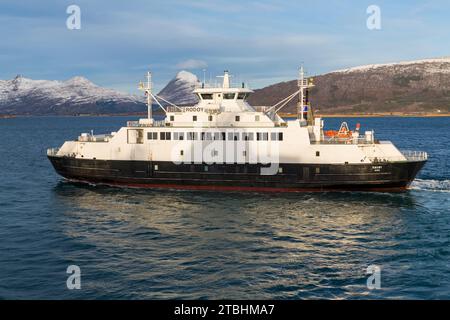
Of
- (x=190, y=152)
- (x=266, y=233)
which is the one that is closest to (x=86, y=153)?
(x=190, y=152)

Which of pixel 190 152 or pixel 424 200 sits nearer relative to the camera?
pixel 424 200

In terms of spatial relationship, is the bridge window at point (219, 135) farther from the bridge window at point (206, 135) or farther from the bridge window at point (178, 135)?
the bridge window at point (178, 135)

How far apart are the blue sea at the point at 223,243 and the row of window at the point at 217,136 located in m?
4.72

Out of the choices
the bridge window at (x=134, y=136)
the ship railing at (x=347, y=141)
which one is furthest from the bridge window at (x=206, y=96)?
the ship railing at (x=347, y=141)

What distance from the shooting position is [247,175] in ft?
121

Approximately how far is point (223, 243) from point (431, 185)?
78.6 feet

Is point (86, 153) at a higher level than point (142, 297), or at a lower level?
higher

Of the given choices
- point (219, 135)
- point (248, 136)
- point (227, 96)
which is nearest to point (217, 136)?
point (219, 135)

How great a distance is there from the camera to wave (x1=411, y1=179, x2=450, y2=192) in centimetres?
3819

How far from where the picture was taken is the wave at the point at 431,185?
38.2 metres

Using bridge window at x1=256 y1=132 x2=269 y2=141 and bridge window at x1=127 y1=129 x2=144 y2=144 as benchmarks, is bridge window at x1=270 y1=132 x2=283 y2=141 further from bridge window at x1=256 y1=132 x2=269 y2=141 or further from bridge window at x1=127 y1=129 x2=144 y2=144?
bridge window at x1=127 y1=129 x2=144 y2=144

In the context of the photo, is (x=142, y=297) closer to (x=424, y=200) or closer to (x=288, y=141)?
(x=288, y=141)
